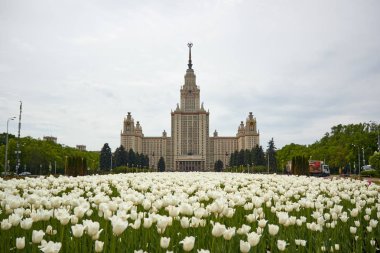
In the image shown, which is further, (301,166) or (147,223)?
(301,166)

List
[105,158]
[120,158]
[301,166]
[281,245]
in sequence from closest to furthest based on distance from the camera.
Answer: [281,245]
[301,166]
[105,158]
[120,158]

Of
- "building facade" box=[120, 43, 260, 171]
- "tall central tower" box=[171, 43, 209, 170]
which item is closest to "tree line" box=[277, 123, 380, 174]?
"building facade" box=[120, 43, 260, 171]

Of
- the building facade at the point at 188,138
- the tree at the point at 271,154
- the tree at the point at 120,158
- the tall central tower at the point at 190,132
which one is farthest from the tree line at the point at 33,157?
the tall central tower at the point at 190,132

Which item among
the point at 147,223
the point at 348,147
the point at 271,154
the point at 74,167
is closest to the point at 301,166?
the point at 74,167

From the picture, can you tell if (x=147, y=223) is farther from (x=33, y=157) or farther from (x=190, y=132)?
(x=190, y=132)

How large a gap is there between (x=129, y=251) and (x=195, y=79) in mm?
162957

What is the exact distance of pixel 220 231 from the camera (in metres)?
3.52

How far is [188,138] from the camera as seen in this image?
514ft

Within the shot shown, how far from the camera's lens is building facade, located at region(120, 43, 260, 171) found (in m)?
150

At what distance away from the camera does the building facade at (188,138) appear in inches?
5886

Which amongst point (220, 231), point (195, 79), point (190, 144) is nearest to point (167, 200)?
point (220, 231)

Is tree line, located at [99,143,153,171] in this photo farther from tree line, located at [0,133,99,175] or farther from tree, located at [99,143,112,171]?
tree line, located at [0,133,99,175]

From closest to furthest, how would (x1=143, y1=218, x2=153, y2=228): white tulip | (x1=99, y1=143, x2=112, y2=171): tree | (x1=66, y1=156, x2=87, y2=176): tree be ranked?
(x1=143, y1=218, x2=153, y2=228): white tulip < (x1=66, y1=156, x2=87, y2=176): tree < (x1=99, y1=143, x2=112, y2=171): tree

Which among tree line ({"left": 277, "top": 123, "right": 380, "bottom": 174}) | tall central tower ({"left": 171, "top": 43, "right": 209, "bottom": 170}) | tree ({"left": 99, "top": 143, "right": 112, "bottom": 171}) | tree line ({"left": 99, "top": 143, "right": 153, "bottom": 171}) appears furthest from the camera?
tall central tower ({"left": 171, "top": 43, "right": 209, "bottom": 170})
